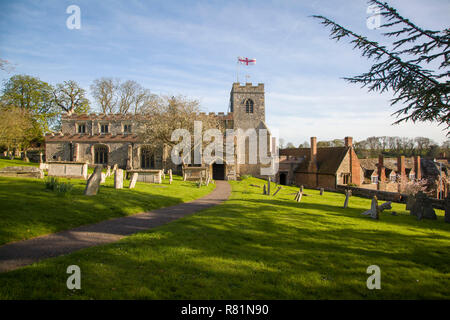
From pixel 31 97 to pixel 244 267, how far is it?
5386 cm

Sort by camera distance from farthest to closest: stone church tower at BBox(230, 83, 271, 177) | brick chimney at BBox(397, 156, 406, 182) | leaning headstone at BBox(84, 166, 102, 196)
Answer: stone church tower at BBox(230, 83, 271, 177) → brick chimney at BBox(397, 156, 406, 182) → leaning headstone at BBox(84, 166, 102, 196)

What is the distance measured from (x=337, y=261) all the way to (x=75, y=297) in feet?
16.9

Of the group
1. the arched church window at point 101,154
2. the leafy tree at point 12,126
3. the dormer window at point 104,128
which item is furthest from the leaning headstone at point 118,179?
the dormer window at point 104,128

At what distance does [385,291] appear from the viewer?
13.5 ft

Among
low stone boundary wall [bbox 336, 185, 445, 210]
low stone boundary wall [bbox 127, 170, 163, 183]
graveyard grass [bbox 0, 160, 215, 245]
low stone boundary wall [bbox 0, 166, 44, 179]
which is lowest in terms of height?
low stone boundary wall [bbox 336, 185, 445, 210]

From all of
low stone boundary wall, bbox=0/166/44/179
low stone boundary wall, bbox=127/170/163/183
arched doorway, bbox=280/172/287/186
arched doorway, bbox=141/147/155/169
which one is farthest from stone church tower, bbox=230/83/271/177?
low stone boundary wall, bbox=0/166/44/179

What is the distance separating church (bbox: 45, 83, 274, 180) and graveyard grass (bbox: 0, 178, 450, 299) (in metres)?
27.7

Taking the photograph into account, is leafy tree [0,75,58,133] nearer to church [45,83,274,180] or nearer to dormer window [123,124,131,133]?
church [45,83,274,180]

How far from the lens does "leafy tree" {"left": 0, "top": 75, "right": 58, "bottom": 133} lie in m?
41.5

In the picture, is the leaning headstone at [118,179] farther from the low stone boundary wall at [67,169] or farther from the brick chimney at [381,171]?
the brick chimney at [381,171]

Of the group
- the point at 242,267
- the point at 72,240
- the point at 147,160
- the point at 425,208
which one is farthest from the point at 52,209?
the point at 147,160

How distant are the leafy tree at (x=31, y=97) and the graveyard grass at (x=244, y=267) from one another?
48.7m

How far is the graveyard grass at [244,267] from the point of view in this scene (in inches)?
153

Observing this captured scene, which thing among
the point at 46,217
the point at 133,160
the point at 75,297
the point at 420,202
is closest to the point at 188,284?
the point at 75,297
